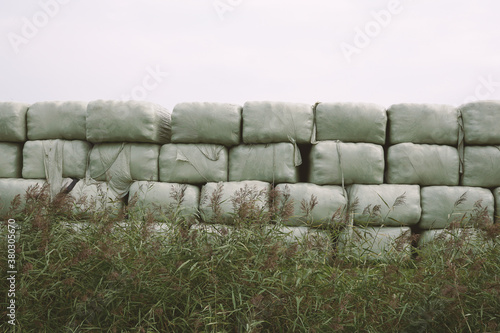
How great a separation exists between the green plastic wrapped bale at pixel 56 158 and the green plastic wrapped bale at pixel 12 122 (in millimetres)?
190

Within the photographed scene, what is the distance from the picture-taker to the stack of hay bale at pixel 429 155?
3.52m

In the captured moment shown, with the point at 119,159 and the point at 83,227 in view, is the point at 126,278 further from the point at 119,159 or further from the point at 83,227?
the point at 119,159

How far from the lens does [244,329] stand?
1.56 metres

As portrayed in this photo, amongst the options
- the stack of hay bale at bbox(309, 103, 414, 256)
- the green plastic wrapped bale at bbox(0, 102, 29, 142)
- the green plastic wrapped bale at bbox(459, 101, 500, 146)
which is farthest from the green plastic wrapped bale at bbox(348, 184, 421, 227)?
the green plastic wrapped bale at bbox(0, 102, 29, 142)

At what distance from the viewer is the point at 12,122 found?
12.7ft

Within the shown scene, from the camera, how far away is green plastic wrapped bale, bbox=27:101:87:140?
12.6ft

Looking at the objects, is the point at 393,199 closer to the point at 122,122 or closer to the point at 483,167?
the point at 483,167

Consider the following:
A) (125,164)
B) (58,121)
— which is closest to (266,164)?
(125,164)

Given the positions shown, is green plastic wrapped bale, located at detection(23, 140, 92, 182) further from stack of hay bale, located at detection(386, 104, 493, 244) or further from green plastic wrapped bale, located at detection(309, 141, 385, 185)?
stack of hay bale, located at detection(386, 104, 493, 244)

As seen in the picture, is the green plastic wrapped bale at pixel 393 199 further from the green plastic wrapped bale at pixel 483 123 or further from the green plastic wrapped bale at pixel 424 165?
the green plastic wrapped bale at pixel 483 123

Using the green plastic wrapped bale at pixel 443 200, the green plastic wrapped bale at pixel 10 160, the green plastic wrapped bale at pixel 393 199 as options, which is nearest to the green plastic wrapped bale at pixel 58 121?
the green plastic wrapped bale at pixel 10 160

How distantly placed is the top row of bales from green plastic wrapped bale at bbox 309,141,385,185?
12 centimetres

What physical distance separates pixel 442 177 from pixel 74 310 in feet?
10.2

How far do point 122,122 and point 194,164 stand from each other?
0.74 m
